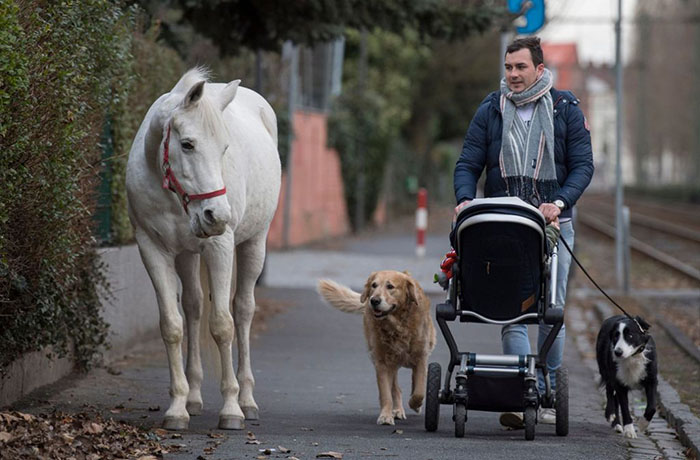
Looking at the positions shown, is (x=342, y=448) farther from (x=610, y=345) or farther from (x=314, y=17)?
(x=314, y=17)

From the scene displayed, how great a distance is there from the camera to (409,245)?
30297mm

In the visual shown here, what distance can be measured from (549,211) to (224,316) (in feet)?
6.51

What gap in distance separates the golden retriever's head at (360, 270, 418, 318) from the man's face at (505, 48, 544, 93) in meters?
1.42

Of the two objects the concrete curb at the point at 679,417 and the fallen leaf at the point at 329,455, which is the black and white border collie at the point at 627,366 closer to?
the concrete curb at the point at 679,417

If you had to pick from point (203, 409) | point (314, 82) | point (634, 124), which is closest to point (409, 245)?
point (314, 82)

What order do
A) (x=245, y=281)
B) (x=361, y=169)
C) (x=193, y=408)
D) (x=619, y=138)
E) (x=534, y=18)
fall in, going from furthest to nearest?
(x=361, y=169) → (x=619, y=138) → (x=534, y=18) → (x=245, y=281) → (x=193, y=408)

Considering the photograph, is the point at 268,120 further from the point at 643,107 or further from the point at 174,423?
the point at 643,107

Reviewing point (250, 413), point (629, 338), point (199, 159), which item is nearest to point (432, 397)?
point (250, 413)

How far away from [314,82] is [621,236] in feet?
50.9

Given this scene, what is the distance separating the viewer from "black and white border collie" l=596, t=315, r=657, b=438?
8.24 m

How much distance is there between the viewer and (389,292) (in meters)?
8.34

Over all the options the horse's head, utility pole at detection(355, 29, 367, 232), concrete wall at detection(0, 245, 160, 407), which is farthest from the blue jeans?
utility pole at detection(355, 29, 367, 232)

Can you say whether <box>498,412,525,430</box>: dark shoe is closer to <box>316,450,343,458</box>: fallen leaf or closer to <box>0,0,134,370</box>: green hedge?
<box>316,450,343,458</box>: fallen leaf

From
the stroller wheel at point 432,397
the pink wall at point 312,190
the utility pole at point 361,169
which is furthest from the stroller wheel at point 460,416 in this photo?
the utility pole at point 361,169
